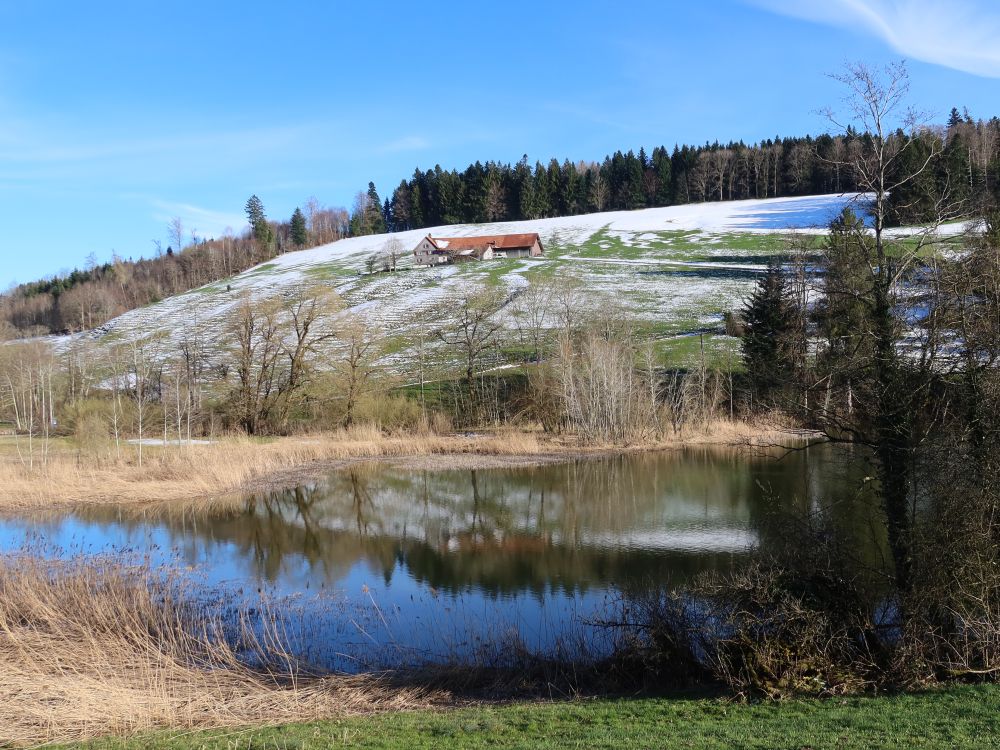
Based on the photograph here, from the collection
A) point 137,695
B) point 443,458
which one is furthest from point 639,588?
point 443,458

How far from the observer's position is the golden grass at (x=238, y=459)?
85.8 feet

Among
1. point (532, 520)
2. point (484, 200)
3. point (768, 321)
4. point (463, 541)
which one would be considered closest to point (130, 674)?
point (463, 541)

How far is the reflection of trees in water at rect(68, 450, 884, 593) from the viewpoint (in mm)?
16688

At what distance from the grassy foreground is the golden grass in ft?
38.4

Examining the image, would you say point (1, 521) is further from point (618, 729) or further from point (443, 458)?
point (618, 729)

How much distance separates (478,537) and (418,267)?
215 feet

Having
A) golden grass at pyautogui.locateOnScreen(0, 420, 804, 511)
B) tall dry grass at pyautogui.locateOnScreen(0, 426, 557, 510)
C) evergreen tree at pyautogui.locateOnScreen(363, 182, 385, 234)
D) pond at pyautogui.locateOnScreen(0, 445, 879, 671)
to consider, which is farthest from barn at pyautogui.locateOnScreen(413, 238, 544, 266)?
pond at pyautogui.locateOnScreen(0, 445, 879, 671)

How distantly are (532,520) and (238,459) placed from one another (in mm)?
15786

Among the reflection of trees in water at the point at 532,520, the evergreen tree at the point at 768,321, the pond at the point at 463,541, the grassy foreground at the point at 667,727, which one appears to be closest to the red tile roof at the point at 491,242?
the evergreen tree at the point at 768,321

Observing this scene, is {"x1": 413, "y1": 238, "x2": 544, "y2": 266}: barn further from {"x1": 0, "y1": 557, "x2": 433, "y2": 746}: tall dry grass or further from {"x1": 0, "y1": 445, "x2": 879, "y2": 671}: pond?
{"x1": 0, "y1": 557, "x2": 433, "y2": 746}: tall dry grass

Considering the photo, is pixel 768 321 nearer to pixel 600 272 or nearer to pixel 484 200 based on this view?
pixel 600 272

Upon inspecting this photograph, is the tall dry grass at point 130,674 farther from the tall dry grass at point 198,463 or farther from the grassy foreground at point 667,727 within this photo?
the tall dry grass at point 198,463

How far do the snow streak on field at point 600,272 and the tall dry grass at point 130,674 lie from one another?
1447 inches

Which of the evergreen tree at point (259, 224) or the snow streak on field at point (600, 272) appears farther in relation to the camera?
the evergreen tree at point (259, 224)
